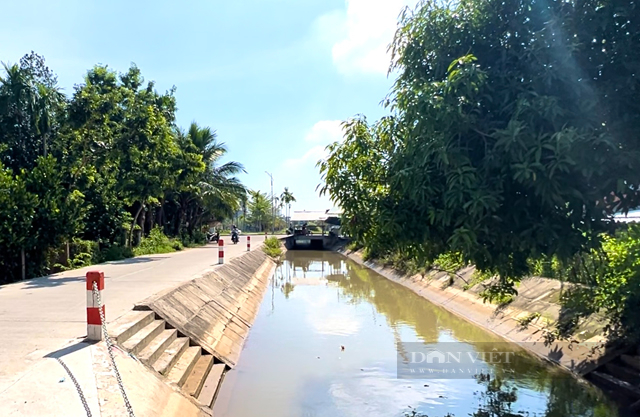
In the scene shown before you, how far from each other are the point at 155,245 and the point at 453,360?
18.1 meters

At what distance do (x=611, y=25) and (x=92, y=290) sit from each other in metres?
6.10

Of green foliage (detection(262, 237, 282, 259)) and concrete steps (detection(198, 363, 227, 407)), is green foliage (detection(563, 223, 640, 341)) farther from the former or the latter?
green foliage (detection(262, 237, 282, 259))

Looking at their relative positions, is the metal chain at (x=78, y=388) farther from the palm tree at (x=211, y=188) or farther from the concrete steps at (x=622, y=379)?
the palm tree at (x=211, y=188)

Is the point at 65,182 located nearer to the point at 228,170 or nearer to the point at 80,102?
the point at 80,102

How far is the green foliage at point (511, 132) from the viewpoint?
383 centimetres

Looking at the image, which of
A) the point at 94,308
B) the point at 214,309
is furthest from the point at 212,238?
the point at 94,308

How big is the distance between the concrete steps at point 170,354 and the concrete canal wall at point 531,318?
6087 mm

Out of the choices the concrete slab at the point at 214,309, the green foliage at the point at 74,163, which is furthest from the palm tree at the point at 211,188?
the concrete slab at the point at 214,309

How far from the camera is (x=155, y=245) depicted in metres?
24.8

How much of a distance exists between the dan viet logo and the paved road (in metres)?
5.17

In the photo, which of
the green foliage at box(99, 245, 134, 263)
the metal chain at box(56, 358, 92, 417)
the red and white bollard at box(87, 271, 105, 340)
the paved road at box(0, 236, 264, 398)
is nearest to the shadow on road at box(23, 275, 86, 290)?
the paved road at box(0, 236, 264, 398)

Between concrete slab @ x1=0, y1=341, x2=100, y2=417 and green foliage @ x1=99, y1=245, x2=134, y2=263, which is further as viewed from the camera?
green foliage @ x1=99, y1=245, x2=134, y2=263

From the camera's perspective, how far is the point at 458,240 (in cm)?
389

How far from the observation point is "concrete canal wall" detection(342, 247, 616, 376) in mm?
8805
